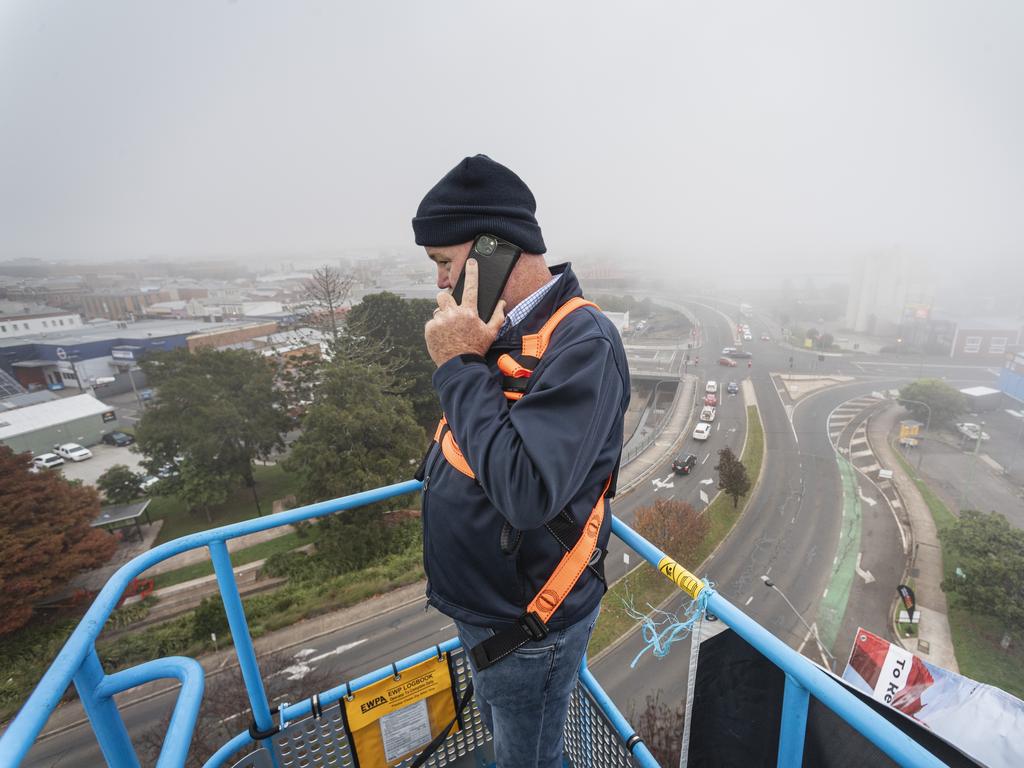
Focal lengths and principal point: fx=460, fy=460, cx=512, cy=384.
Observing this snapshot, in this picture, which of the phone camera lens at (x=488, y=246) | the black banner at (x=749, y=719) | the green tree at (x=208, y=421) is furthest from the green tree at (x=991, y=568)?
the green tree at (x=208, y=421)

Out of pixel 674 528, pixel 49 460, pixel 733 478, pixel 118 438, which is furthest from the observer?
pixel 118 438

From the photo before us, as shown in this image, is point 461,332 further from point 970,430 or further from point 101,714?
point 970,430

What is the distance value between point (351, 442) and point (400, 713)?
35.9 feet

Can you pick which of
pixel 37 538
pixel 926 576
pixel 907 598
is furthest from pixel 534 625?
pixel 926 576

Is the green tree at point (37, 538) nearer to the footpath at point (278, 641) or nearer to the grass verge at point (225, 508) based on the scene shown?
the footpath at point (278, 641)

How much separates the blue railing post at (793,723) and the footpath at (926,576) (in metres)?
16.7

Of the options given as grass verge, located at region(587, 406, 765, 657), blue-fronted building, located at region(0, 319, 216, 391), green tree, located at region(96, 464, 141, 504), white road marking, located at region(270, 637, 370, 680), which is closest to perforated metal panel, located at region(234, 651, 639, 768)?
grass verge, located at region(587, 406, 765, 657)

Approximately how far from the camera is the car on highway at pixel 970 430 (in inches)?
1065

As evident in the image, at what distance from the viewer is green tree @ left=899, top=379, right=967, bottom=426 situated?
1108 inches

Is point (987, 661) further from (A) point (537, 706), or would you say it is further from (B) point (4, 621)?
(B) point (4, 621)

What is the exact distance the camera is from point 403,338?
19656mm

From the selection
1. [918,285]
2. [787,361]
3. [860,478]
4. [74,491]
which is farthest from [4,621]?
[918,285]

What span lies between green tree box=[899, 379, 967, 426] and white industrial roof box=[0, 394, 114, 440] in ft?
152

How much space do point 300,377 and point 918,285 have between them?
6386 centimetres
